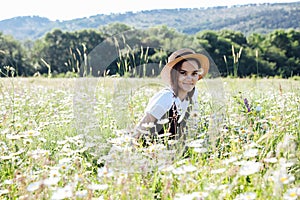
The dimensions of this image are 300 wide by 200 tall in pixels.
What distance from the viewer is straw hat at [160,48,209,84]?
12.5 feet

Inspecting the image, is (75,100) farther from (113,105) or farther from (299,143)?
(299,143)

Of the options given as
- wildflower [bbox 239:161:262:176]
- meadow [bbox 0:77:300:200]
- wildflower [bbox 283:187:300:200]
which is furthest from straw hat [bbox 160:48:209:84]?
wildflower [bbox 283:187:300:200]

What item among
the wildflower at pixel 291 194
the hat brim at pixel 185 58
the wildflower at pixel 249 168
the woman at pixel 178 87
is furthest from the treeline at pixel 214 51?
the wildflower at pixel 291 194

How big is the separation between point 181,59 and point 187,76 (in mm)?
166

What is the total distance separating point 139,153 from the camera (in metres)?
2.62

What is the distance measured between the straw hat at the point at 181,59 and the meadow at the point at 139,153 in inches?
14.8

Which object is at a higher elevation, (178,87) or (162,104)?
(178,87)

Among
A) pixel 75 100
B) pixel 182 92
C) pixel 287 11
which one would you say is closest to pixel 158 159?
pixel 182 92

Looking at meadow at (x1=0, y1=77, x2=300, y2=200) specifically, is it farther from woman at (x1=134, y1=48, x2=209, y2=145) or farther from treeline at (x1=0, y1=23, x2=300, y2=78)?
treeline at (x1=0, y1=23, x2=300, y2=78)

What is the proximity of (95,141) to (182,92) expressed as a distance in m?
1.01

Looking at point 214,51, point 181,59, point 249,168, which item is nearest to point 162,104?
point 181,59

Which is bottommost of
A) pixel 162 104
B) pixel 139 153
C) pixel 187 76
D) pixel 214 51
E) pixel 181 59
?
pixel 214 51

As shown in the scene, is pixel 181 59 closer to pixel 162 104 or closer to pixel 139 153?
pixel 162 104

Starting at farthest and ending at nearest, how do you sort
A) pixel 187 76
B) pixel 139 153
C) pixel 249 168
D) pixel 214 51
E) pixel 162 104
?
pixel 214 51 < pixel 187 76 < pixel 162 104 < pixel 139 153 < pixel 249 168
